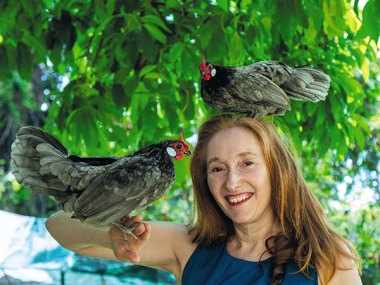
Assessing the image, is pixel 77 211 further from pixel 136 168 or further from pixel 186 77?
pixel 186 77

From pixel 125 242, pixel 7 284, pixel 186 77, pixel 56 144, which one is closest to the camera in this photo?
pixel 56 144

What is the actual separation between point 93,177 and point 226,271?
652 millimetres

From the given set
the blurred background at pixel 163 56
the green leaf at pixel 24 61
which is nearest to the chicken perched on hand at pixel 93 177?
the blurred background at pixel 163 56

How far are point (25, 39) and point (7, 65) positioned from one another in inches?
6.5

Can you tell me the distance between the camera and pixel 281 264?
6.16ft

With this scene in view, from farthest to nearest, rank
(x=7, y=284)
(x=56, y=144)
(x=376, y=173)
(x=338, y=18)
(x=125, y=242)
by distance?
(x=376, y=173), (x=7, y=284), (x=338, y=18), (x=125, y=242), (x=56, y=144)

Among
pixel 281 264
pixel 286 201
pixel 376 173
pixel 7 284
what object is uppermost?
pixel 376 173

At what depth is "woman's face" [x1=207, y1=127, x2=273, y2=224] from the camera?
186 centimetres

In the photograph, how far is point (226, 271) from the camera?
1996 millimetres

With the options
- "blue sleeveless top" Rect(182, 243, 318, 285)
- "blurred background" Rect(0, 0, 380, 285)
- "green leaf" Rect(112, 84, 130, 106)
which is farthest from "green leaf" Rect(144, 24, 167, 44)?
"blue sleeveless top" Rect(182, 243, 318, 285)

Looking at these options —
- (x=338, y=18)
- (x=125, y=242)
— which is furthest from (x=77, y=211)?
(x=338, y=18)

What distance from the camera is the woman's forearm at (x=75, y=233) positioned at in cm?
207

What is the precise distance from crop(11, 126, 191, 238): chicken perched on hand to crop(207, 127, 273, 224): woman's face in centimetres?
28

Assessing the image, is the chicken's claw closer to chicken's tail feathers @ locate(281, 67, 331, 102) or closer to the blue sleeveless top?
the blue sleeveless top
